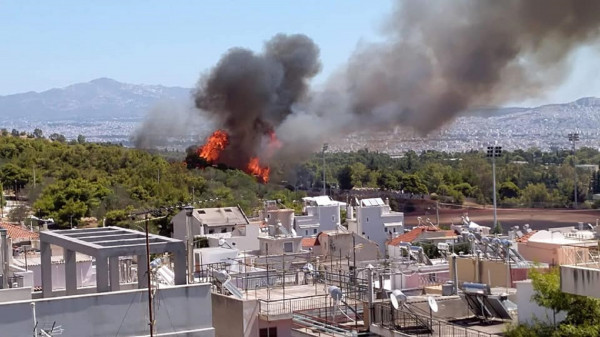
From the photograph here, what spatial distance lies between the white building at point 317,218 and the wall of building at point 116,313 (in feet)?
114

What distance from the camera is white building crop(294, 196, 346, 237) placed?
4758cm

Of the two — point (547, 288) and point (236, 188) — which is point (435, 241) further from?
point (236, 188)

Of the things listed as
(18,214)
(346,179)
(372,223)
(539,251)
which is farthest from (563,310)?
(346,179)

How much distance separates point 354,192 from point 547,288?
7172 centimetres

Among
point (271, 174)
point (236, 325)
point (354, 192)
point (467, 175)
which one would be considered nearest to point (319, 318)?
point (236, 325)

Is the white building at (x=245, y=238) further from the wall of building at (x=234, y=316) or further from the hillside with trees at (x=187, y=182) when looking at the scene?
the wall of building at (x=234, y=316)

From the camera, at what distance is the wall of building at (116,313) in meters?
11.1

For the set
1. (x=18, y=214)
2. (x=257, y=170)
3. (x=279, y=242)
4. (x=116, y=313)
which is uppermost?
(x=257, y=170)

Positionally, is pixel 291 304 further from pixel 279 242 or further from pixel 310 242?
pixel 310 242

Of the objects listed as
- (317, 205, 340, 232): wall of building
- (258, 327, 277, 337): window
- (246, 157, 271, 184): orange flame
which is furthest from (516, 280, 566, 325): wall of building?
(246, 157, 271, 184): orange flame

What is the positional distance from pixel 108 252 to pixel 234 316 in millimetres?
3932

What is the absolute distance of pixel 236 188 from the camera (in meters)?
66.9

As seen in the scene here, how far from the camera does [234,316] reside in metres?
15.3

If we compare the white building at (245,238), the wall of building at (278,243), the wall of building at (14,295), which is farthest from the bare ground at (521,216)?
the wall of building at (14,295)
